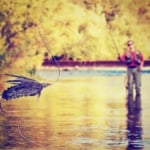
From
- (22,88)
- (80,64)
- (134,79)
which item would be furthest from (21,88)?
(134,79)

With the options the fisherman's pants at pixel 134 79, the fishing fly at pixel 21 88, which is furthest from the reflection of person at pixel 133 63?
the fishing fly at pixel 21 88

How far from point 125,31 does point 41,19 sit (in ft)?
1.46

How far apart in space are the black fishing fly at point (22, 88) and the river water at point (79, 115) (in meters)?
0.03

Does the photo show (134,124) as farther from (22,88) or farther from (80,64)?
(22,88)

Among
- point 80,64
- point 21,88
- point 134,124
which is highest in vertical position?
point 80,64

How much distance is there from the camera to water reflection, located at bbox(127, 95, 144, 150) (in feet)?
8.76

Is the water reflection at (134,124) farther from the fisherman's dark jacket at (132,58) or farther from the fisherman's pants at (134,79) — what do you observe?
the fisherman's dark jacket at (132,58)

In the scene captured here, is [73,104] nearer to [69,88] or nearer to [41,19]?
[69,88]

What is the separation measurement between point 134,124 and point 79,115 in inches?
11.2

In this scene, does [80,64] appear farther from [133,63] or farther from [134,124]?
[134,124]

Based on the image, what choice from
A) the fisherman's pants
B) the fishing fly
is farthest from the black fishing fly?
the fisherman's pants

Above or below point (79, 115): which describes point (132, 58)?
above

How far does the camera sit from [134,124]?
8.96 feet

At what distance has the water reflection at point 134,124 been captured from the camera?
2.67 m
